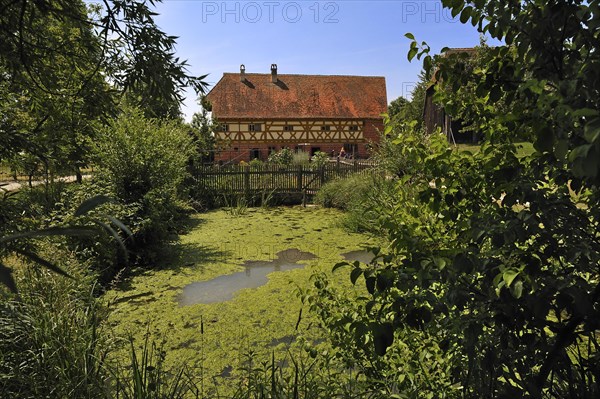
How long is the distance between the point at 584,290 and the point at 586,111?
76cm

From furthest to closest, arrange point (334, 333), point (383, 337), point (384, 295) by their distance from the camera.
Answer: point (334, 333), point (384, 295), point (383, 337)

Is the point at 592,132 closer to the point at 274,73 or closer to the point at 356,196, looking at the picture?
the point at 356,196

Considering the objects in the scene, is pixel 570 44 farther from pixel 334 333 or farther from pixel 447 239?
pixel 334 333

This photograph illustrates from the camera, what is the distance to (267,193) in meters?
12.7

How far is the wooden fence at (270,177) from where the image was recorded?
1241 cm

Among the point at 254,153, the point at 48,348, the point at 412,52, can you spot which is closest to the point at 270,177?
the point at 48,348

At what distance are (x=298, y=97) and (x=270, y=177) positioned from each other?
1847 cm

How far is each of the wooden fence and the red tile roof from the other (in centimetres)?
1588

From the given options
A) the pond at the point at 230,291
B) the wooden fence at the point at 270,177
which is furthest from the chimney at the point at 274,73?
the pond at the point at 230,291

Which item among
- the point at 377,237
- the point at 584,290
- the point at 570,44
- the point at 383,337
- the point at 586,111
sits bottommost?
the point at 377,237

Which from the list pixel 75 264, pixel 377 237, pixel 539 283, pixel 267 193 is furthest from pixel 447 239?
pixel 267 193

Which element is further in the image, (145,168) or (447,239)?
(145,168)

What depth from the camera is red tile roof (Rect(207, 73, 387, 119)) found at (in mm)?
28406

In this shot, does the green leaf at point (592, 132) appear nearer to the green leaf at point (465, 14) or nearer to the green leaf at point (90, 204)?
the green leaf at point (90, 204)
